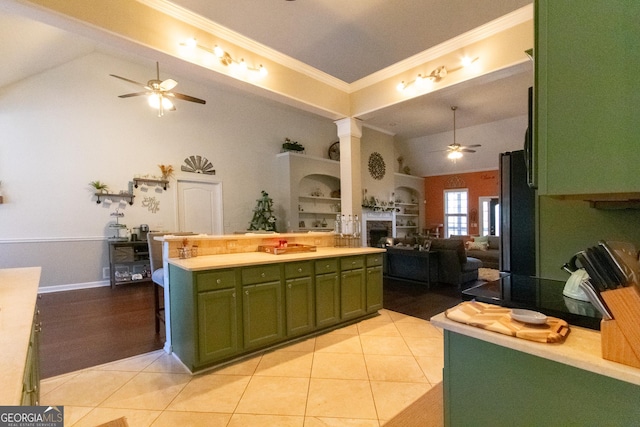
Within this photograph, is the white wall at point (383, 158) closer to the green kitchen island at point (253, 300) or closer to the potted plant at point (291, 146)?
the potted plant at point (291, 146)

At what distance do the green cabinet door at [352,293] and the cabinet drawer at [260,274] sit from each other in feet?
2.94

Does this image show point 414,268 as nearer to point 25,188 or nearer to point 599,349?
point 599,349

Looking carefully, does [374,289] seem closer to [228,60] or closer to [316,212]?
[228,60]

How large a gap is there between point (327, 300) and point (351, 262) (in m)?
0.53

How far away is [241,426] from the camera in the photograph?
6.09 ft

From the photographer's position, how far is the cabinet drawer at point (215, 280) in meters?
2.41

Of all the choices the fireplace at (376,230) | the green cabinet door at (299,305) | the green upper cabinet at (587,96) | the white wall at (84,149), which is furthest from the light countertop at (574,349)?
the fireplace at (376,230)

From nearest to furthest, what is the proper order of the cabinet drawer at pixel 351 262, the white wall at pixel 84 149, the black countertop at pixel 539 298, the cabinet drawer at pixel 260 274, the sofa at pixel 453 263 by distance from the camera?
the black countertop at pixel 539 298 → the cabinet drawer at pixel 260 274 → the cabinet drawer at pixel 351 262 → the white wall at pixel 84 149 → the sofa at pixel 453 263

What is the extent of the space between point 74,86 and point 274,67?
13.8 ft

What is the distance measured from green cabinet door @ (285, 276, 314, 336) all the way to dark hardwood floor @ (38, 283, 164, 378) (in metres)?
1.36

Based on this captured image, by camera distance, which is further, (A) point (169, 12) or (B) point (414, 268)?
(B) point (414, 268)

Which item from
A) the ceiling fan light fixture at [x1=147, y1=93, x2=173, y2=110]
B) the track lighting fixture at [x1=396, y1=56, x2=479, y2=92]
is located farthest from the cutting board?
the ceiling fan light fixture at [x1=147, y1=93, x2=173, y2=110]

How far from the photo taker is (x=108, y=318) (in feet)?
12.5

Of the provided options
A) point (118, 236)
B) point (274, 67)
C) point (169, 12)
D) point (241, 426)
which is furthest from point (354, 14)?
point (118, 236)
